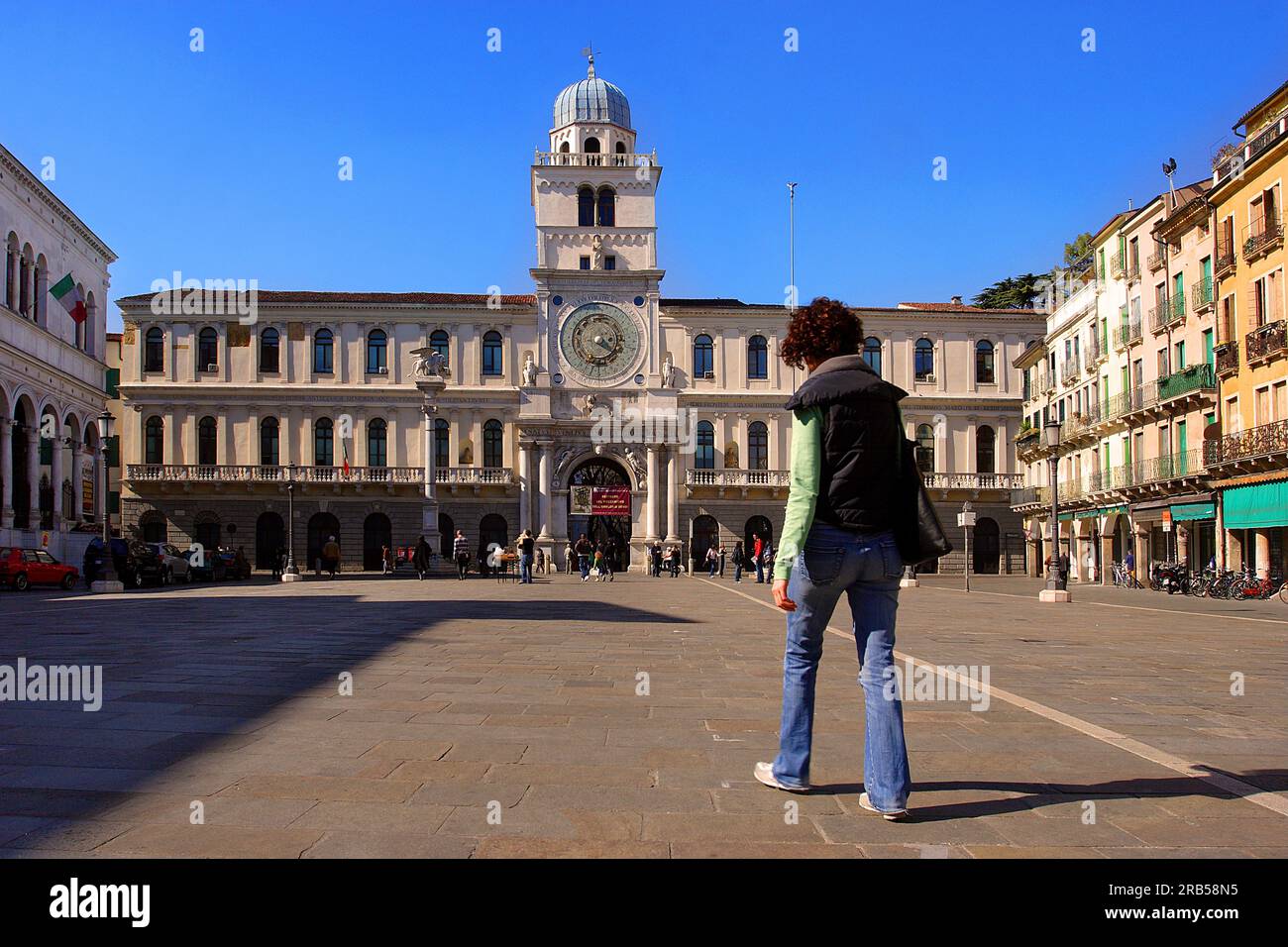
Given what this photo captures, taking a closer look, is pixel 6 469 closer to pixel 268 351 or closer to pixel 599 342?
pixel 268 351

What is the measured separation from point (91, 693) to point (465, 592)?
69.0 ft

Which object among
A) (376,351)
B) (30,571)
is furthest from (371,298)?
(30,571)

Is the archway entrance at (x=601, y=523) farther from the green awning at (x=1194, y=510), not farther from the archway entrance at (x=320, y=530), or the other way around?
the green awning at (x=1194, y=510)

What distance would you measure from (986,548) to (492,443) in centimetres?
2620

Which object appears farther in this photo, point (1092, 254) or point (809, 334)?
point (1092, 254)

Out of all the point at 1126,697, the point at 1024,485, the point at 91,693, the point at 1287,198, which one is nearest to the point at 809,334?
the point at 1126,697

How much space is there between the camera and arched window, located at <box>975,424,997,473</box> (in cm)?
5850

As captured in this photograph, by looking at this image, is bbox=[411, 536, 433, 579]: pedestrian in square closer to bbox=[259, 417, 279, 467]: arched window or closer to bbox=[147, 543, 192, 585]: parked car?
bbox=[147, 543, 192, 585]: parked car

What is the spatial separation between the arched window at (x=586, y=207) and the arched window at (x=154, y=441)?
2374 cm

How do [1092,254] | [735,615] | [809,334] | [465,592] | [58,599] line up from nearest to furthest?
[809,334] < [735,615] < [58,599] < [465,592] < [1092,254]

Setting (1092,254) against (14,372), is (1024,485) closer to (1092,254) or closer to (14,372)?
(1092,254)

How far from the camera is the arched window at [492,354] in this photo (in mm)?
56781

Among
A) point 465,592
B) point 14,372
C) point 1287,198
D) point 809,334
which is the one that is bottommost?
point 465,592
